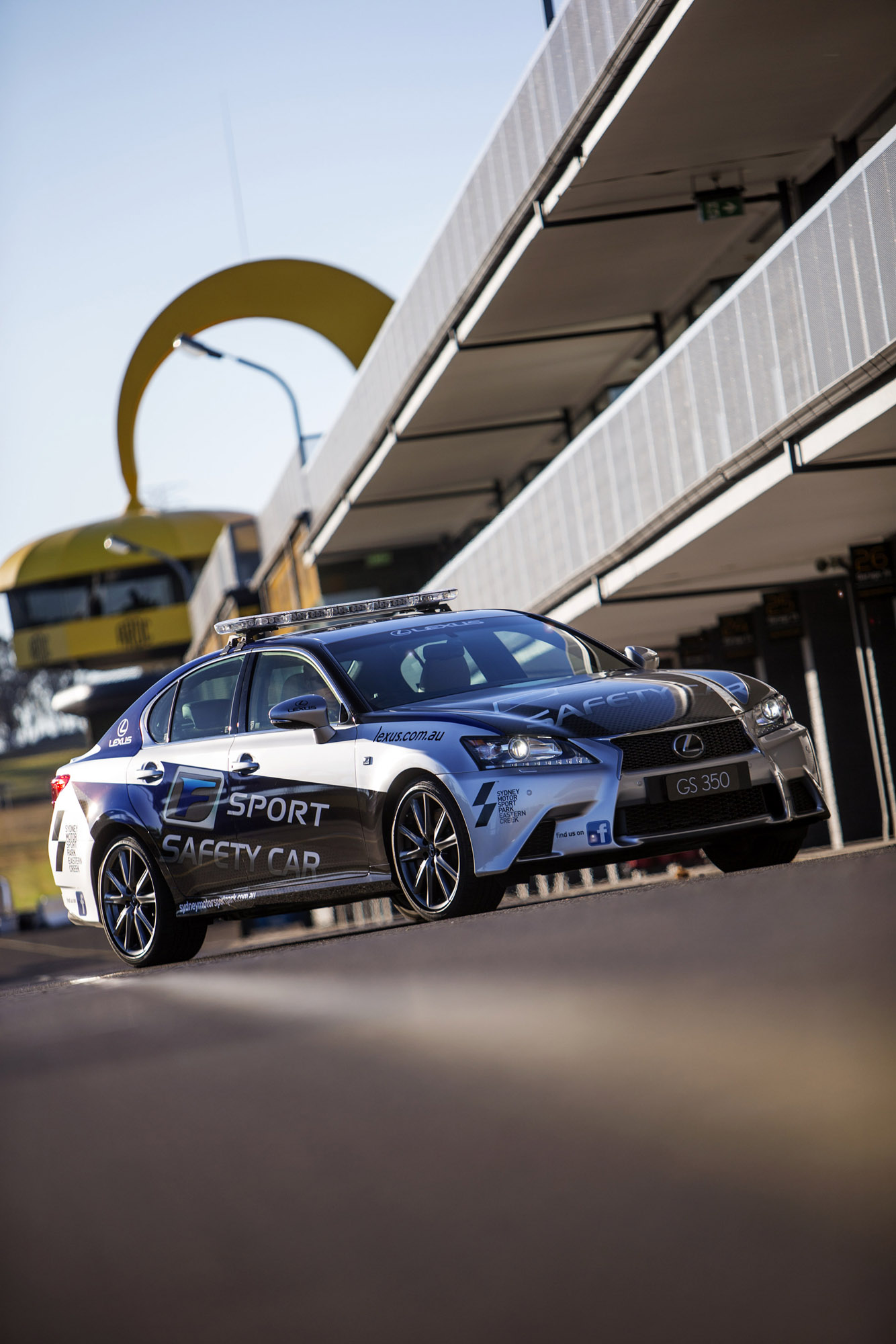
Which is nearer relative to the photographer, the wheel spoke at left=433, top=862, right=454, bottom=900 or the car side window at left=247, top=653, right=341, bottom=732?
the wheel spoke at left=433, top=862, right=454, bottom=900

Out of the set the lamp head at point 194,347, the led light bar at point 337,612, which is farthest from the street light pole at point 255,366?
the led light bar at point 337,612

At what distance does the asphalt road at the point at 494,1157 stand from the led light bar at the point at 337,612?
4.78 metres

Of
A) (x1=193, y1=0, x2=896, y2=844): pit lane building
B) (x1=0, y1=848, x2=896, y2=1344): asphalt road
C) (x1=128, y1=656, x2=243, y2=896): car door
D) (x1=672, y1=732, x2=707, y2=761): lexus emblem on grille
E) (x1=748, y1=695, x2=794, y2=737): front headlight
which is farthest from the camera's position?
(x1=193, y1=0, x2=896, y2=844): pit lane building

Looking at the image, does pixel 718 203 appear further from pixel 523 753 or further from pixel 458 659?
pixel 523 753

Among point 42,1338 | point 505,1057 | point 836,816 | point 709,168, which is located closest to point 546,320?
point 709,168

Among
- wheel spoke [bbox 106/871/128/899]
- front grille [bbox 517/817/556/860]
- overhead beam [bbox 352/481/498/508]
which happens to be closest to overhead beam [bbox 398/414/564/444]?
overhead beam [bbox 352/481/498/508]

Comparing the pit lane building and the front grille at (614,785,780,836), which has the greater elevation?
the pit lane building

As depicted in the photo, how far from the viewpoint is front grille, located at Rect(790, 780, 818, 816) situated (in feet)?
27.8

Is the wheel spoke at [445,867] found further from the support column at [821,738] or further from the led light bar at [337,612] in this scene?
the support column at [821,738]

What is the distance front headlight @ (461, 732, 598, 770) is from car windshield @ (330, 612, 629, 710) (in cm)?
101

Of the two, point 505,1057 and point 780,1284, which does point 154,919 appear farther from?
point 780,1284

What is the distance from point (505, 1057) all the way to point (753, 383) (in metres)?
10.6

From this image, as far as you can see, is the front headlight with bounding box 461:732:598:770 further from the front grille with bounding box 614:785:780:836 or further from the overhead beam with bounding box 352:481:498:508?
the overhead beam with bounding box 352:481:498:508

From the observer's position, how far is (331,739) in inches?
351
